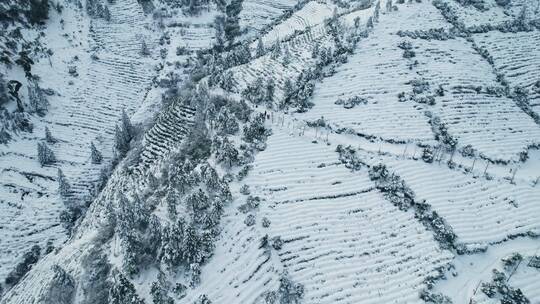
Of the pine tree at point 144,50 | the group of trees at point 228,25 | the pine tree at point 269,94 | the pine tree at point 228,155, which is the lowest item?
the pine tree at point 228,155

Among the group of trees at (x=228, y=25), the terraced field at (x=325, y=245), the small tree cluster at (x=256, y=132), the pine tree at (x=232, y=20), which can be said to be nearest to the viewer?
the terraced field at (x=325, y=245)

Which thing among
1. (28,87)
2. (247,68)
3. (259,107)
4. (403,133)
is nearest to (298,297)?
(403,133)

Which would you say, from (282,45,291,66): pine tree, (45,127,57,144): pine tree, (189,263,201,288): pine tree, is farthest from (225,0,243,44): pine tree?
(189,263,201,288): pine tree

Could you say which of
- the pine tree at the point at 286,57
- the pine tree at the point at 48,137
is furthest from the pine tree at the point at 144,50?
the pine tree at the point at 286,57

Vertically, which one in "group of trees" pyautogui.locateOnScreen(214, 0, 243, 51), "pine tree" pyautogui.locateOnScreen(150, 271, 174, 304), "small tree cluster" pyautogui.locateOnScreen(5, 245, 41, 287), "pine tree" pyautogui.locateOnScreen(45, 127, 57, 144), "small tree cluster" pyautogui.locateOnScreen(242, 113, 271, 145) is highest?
"group of trees" pyautogui.locateOnScreen(214, 0, 243, 51)

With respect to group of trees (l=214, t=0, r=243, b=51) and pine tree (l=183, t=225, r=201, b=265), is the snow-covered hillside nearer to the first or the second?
pine tree (l=183, t=225, r=201, b=265)

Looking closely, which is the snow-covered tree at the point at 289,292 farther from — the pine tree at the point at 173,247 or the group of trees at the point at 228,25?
the group of trees at the point at 228,25

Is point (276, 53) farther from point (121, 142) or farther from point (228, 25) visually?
point (228, 25)
